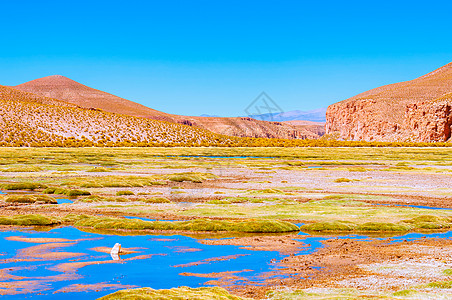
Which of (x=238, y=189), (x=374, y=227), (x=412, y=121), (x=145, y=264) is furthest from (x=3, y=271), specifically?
(x=412, y=121)

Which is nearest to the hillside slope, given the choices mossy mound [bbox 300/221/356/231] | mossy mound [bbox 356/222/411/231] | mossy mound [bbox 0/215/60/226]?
mossy mound [bbox 0/215/60/226]

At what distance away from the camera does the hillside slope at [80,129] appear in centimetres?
11812

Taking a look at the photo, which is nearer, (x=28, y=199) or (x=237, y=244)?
(x=237, y=244)

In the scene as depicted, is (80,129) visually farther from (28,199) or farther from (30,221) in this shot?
(30,221)

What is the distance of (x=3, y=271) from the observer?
41.1ft

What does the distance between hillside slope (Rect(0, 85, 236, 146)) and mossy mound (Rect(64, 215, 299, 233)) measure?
101711 mm

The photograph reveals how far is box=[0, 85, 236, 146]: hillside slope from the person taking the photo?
118 metres

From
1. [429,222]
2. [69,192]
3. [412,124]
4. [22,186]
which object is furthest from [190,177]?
[412,124]

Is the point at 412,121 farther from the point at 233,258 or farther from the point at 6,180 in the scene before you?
the point at 233,258

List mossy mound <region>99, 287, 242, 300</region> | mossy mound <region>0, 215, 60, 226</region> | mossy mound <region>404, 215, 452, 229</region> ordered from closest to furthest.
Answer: mossy mound <region>99, 287, 242, 300</region>, mossy mound <region>404, 215, 452, 229</region>, mossy mound <region>0, 215, 60, 226</region>

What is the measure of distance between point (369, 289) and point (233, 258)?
14.3 feet

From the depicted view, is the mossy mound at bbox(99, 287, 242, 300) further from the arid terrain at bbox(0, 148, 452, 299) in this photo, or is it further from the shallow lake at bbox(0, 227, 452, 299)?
the shallow lake at bbox(0, 227, 452, 299)

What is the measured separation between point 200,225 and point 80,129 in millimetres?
116960

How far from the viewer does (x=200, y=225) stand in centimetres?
1867
